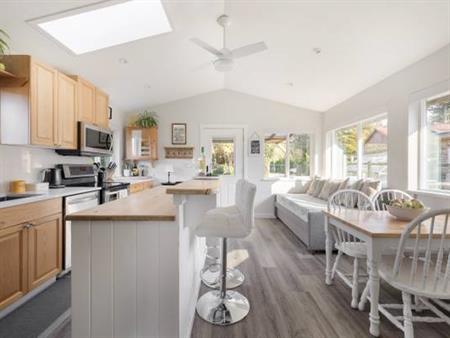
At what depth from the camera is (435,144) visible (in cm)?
286

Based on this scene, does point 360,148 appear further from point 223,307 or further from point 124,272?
point 124,272

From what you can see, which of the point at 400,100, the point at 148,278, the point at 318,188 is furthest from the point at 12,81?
the point at 318,188

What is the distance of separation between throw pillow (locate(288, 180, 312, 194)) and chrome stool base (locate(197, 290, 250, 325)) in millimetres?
3575

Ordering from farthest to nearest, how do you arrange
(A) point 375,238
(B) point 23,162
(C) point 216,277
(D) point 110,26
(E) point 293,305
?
(D) point 110,26 < (B) point 23,162 < (C) point 216,277 < (E) point 293,305 < (A) point 375,238

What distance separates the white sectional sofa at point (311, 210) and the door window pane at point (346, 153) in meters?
0.52

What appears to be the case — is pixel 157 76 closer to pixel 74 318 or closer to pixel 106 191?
pixel 106 191

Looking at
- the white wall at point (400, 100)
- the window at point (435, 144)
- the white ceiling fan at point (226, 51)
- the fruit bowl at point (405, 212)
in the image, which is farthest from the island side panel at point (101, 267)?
the window at point (435, 144)

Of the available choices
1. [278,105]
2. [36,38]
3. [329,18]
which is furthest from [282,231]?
[36,38]

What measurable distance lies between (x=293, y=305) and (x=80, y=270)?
1.65m

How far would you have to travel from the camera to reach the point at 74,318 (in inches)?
55.3

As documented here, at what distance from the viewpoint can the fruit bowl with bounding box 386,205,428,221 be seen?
1.87 meters

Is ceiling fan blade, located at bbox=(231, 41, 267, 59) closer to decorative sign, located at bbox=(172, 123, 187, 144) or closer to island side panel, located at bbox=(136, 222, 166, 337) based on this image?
island side panel, located at bbox=(136, 222, 166, 337)

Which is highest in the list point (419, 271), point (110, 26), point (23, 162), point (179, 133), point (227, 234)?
point (110, 26)

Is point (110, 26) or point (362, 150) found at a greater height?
point (110, 26)
